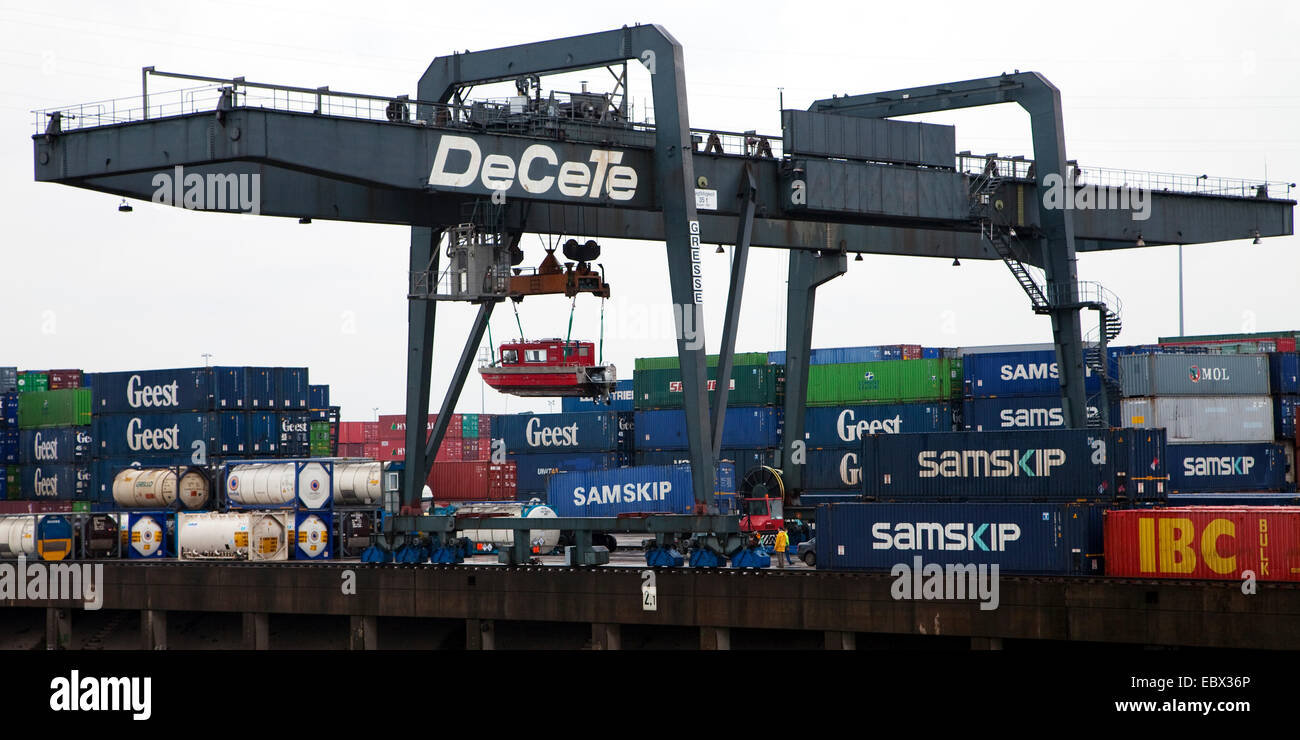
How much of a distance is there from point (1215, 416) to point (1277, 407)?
2.96 m

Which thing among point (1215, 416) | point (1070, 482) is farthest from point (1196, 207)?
point (1070, 482)

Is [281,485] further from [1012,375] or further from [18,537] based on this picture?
[1012,375]

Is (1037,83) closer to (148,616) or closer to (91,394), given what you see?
(148,616)

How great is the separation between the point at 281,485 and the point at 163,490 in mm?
5524

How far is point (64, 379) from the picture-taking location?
279ft

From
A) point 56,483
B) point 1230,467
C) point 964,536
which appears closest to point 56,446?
point 56,483

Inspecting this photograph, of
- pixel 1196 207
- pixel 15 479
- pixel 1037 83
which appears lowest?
pixel 15 479

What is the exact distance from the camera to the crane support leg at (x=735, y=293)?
47.2 metres

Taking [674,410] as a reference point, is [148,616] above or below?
below

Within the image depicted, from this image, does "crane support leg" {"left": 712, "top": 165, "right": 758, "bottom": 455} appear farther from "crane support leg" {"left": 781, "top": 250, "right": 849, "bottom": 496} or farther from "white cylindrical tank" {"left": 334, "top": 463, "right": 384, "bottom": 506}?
"white cylindrical tank" {"left": 334, "top": 463, "right": 384, "bottom": 506}

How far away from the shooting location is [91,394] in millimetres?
65750

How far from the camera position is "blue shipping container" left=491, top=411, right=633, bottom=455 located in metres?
70.7
